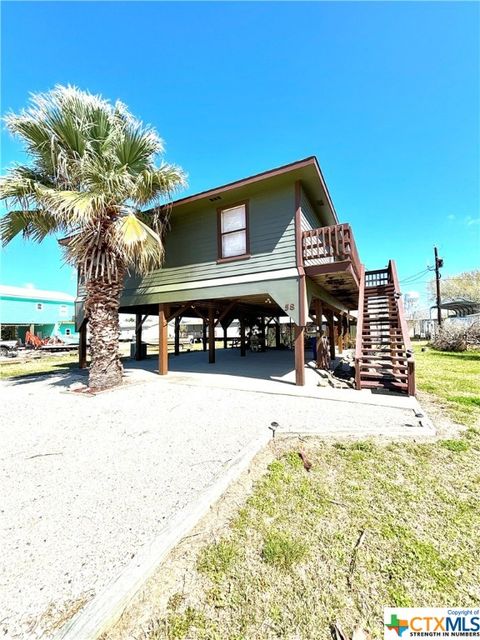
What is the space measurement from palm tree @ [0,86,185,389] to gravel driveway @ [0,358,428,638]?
2363mm

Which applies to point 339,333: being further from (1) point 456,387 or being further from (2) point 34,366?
(2) point 34,366

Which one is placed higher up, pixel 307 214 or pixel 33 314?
pixel 307 214

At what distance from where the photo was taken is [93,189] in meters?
6.17

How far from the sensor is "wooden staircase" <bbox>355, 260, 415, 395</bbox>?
20.9 feet

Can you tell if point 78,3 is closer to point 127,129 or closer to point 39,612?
point 127,129

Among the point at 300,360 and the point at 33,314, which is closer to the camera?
the point at 300,360

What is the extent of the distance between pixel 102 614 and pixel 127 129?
849 centimetres

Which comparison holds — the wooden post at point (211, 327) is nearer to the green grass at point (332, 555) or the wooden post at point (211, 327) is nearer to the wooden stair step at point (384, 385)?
the wooden stair step at point (384, 385)

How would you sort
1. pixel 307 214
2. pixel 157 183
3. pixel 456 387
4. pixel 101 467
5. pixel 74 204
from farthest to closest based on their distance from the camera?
pixel 307 214
pixel 456 387
pixel 157 183
pixel 74 204
pixel 101 467

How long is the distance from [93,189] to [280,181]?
4682 mm

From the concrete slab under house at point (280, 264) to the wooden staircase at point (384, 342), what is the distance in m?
0.03

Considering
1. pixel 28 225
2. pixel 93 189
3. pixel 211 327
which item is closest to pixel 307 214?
pixel 211 327

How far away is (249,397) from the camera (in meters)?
6.19

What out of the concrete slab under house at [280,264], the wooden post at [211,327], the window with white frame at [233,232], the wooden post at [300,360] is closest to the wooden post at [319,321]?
the concrete slab under house at [280,264]
